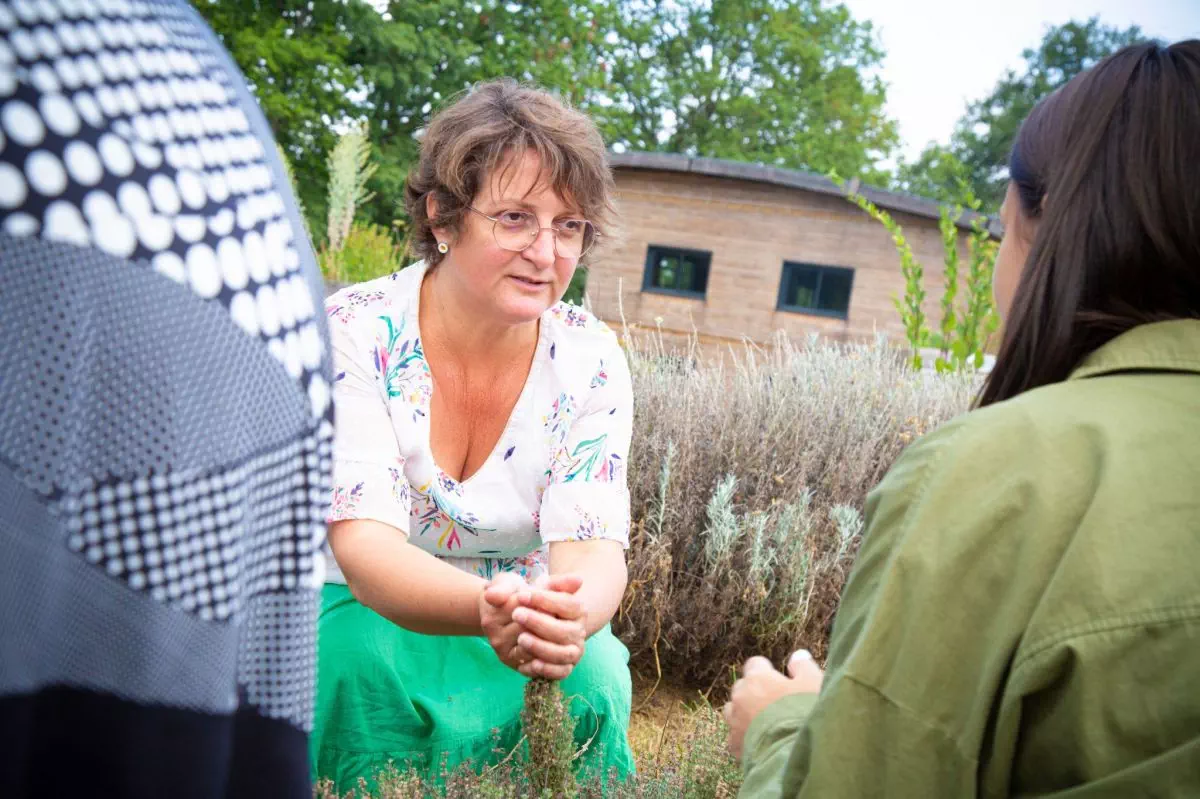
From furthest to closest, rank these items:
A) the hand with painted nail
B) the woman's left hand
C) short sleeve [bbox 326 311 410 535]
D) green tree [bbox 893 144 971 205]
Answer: green tree [bbox 893 144 971 205]
short sleeve [bbox 326 311 410 535]
the woman's left hand
the hand with painted nail

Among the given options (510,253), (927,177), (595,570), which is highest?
(927,177)

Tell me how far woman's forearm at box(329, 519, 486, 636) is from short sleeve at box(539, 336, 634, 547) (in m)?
0.36

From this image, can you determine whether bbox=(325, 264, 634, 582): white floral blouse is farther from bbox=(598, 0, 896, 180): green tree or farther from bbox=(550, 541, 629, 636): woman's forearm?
bbox=(598, 0, 896, 180): green tree

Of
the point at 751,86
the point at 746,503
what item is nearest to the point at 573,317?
the point at 746,503

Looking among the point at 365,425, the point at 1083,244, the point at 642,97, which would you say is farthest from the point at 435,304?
the point at 642,97

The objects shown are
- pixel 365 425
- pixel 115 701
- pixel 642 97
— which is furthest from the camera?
pixel 642 97

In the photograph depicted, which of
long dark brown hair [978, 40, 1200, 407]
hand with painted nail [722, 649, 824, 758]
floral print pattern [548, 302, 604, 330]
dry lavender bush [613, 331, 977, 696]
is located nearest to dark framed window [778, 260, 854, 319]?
dry lavender bush [613, 331, 977, 696]

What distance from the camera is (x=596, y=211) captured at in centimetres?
262

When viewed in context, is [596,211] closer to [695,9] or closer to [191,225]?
[191,225]

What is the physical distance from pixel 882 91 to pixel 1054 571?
121 feet

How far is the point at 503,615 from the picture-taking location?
2025 mm

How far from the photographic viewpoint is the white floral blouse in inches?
93.9

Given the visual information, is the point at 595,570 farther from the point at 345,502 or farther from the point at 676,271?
the point at 676,271

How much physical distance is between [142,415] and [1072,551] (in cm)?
88
